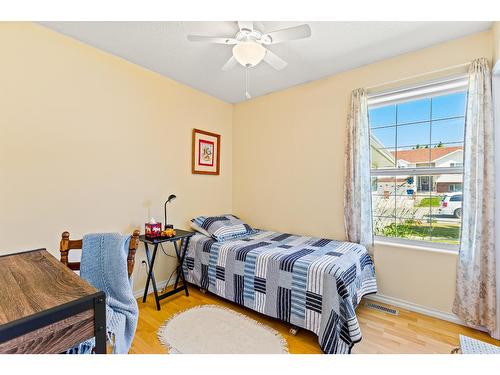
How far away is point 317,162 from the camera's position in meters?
2.92

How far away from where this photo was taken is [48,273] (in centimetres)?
115

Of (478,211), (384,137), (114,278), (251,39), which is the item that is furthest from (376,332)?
(251,39)

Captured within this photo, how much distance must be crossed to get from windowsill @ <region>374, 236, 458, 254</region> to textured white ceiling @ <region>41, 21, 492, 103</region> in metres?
1.81

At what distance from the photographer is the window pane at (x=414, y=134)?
93.3 inches

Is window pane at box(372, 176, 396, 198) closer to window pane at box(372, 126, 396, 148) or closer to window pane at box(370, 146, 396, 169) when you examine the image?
window pane at box(370, 146, 396, 169)

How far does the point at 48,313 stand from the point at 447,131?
3.02 meters

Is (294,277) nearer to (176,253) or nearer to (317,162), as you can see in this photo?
(317,162)

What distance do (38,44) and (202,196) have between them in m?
2.11

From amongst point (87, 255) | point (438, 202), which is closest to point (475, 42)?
point (438, 202)

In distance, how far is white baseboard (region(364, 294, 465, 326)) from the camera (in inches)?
83.4

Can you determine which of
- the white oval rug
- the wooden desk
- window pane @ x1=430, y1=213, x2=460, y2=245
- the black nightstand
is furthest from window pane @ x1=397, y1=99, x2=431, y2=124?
the wooden desk

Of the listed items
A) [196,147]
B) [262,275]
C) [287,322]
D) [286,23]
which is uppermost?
[286,23]

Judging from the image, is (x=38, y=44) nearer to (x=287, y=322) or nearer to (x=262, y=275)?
(x=262, y=275)

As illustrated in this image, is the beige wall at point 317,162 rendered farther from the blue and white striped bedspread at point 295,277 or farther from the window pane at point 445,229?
the blue and white striped bedspread at point 295,277
